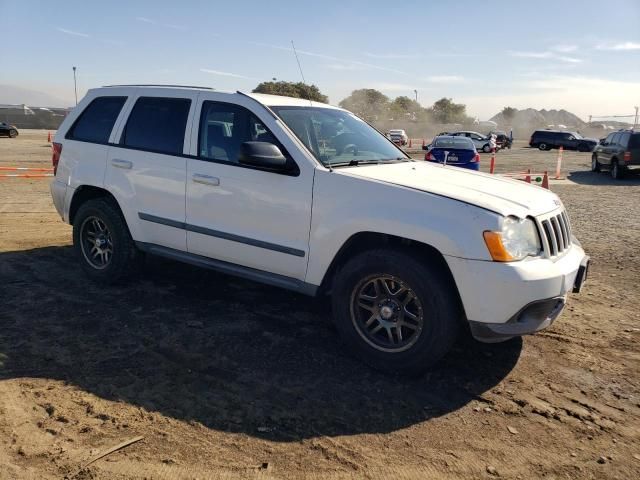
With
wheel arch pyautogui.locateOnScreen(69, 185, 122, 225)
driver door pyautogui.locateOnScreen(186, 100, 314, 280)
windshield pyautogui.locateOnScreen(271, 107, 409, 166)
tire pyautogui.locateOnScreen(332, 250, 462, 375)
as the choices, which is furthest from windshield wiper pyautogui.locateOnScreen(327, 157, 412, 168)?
wheel arch pyautogui.locateOnScreen(69, 185, 122, 225)

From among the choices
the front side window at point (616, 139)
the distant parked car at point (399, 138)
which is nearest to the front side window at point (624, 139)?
the front side window at point (616, 139)

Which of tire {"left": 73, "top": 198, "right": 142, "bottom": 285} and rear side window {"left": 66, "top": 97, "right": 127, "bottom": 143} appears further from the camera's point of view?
rear side window {"left": 66, "top": 97, "right": 127, "bottom": 143}

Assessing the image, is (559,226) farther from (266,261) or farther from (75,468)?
(75,468)

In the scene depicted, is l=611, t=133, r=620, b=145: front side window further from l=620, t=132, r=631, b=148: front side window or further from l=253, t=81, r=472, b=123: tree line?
l=253, t=81, r=472, b=123: tree line

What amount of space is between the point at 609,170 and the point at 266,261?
62.3ft

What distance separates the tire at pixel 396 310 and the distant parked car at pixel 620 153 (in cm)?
1735

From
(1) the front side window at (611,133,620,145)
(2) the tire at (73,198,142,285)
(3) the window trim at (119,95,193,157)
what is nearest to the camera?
(3) the window trim at (119,95,193,157)

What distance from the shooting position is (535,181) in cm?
1622

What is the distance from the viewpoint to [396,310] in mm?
3639

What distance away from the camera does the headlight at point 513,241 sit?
3.25 m

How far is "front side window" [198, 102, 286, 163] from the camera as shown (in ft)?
14.1

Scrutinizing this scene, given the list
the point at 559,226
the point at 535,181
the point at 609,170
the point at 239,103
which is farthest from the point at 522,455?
the point at 609,170

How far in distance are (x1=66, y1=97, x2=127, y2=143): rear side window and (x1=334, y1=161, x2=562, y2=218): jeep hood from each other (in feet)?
8.73

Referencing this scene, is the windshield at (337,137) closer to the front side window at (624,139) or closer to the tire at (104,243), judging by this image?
the tire at (104,243)
